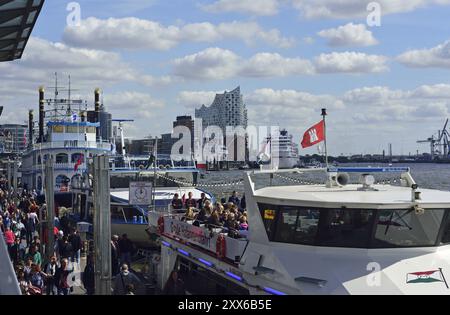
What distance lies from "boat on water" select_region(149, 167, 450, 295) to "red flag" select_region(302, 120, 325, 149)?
207 centimetres

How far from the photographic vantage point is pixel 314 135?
14.1 meters

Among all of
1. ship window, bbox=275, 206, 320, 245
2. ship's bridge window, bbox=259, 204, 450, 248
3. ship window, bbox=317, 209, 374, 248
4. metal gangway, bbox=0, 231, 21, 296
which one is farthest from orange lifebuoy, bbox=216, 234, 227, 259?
metal gangway, bbox=0, 231, 21, 296

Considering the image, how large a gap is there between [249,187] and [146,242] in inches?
605

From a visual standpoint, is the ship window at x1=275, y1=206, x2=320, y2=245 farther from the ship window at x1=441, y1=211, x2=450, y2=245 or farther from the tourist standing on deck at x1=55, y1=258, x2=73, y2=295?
the tourist standing on deck at x1=55, y1=258, x2=73, y2=295

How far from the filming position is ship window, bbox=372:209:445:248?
10.4m

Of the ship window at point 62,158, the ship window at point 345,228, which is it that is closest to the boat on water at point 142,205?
the ship window at point 345,228

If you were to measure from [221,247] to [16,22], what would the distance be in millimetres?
9219

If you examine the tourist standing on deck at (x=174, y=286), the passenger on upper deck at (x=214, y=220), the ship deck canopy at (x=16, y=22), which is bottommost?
the tourist standing on deck at (x=174, y=286)

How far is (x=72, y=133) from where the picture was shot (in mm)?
45312

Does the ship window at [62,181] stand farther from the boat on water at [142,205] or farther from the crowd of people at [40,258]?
the crowd of people at [40,258]

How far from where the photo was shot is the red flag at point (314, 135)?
13.8 metres

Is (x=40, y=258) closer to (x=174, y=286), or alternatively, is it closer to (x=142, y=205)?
(x=174, y=286)

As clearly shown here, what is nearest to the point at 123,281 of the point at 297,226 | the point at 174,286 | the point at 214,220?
the point at 174,286

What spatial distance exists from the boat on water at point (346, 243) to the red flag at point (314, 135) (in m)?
2.07
